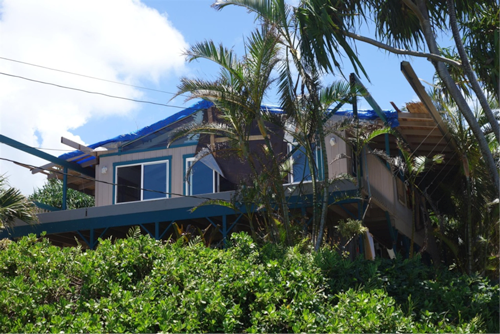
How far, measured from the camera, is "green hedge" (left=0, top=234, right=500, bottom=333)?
6887 mm

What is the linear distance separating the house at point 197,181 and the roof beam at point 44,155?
0.03m

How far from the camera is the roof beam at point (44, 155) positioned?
1627 cm

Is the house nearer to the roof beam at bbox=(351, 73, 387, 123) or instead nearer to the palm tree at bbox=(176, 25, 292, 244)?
the roof beam at bbox=(351, 73, 387, 123)

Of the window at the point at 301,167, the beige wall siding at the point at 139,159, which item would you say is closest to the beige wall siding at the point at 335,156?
the window at the point at 301,167

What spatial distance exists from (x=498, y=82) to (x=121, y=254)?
7489mm

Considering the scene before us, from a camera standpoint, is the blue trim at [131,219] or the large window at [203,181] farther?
the large window at [203,181]

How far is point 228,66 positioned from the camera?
1159 cm

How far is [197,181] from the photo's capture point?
16.2 m

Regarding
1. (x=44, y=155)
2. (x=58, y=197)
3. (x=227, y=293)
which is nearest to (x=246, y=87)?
(x=227, y=293)

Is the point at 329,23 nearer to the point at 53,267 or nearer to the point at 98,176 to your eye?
the point at 53,267

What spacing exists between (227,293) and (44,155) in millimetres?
11071

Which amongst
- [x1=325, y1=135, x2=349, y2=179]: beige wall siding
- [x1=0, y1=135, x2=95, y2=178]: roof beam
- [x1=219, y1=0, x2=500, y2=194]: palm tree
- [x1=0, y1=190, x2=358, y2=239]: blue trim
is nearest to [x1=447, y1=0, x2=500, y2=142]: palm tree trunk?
[x1=219, y1=0, x2=500, y2=194]: palm tree

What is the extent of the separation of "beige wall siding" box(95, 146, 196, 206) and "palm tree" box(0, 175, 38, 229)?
2.44 meters

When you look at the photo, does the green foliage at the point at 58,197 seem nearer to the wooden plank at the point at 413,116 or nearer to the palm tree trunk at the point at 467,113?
the wooden plank at the point at 413,116
